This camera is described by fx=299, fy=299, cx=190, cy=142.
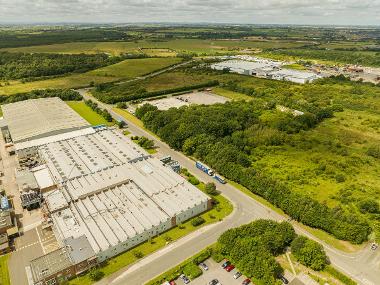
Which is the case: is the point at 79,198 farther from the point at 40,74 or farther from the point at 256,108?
the point at 40,74

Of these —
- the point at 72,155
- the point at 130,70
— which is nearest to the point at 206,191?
the point at 72,155

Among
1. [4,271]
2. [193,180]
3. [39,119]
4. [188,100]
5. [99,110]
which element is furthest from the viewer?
[188,100]

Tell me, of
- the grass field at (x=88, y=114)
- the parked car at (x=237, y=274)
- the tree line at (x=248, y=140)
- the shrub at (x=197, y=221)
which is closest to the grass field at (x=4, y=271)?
the shrub at (x=197, y=221)

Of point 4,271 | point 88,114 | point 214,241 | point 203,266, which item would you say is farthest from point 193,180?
point 88,114

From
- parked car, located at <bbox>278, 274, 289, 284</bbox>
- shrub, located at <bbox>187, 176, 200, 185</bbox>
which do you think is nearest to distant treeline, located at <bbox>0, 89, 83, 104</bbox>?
shrub, located at <bbox>187, 176, 200, 185</bbox>

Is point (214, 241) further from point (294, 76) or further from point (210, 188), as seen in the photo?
point (294, 76)

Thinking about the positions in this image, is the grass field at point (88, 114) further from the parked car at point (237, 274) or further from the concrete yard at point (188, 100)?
the parked car at point (237, 274)
